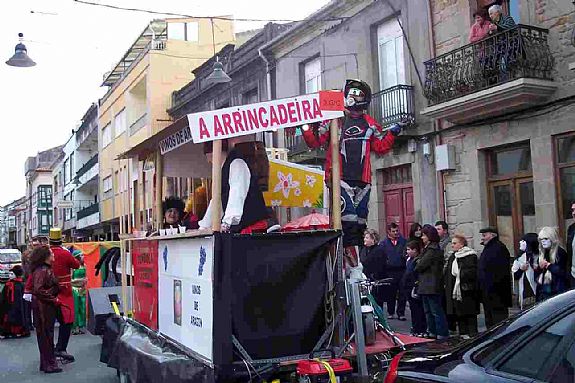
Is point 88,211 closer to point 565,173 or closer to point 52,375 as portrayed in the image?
point 52,375

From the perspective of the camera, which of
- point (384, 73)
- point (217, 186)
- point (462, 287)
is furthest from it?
point (384, 73)

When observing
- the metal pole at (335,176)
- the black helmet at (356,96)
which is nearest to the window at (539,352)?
the metal pole at (335,176)

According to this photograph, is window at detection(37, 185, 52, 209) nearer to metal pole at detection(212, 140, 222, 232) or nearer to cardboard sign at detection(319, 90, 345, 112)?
metal pole at detection(212, 140, 222, 232)

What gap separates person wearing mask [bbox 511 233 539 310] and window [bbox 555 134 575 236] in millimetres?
2903

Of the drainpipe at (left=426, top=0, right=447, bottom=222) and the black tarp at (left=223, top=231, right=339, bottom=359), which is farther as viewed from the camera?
the drainpipe at (left=426, top=0, right=447, bottom=222)

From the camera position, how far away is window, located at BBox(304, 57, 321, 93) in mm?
18522

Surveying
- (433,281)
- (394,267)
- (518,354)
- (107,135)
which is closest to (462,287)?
(433,281)

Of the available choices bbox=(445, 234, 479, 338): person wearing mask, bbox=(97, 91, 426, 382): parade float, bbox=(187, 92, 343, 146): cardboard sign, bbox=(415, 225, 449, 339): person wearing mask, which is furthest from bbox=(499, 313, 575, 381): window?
bbox=(415, 225, 449, 339): person wearing mask

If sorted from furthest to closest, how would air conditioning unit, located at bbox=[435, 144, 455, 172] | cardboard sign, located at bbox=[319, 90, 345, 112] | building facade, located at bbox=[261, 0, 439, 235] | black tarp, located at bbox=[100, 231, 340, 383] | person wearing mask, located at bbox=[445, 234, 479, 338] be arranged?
building facade, located at bbox=[261, 0, 439, 235] < air conditioning unit, located at bbox=[435, 144, 455, 172] < person wearing mask, located at bbox=[445, 234, 479, 338] < cardboard sign, located at bbox=[319, 90, 345, 112] < black tarp, located at bbox=[100, 231, 340, 383]

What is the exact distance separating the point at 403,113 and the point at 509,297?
646 cm

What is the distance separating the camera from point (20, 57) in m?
16.7

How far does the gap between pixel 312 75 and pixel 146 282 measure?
42.0ft

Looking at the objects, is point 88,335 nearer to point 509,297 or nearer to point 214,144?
point 509,297

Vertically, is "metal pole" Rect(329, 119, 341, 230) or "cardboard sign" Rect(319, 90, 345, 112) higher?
"cardboard sign" Rect(319, 90, 345, 112)
